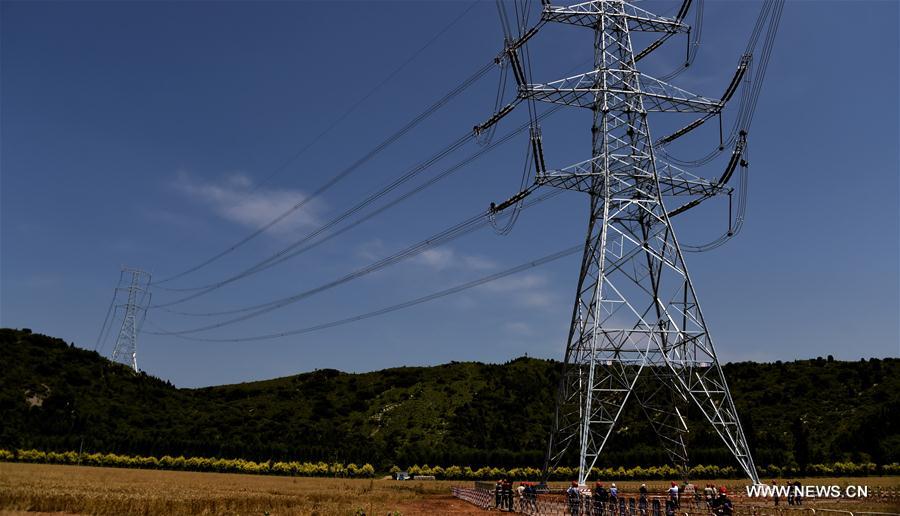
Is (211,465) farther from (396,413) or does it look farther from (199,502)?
(199,502)

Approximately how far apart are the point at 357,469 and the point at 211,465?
50.4ft

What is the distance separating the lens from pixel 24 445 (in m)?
75.2

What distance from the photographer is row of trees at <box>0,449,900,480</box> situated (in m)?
65.6

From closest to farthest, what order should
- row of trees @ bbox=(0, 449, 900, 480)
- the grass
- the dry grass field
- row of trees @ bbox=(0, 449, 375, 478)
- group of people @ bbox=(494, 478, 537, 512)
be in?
the dry grass field < the grass < group of people @ bbox=(494, 478, 537, 512) < row of trees @ bbox=(0, 449, 900, 480) < row of trees @ bbox=(0, 449, 375, 478)

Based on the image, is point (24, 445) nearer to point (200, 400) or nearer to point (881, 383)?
point (200, 400)

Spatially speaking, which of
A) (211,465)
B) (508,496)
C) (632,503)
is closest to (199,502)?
(508,496)

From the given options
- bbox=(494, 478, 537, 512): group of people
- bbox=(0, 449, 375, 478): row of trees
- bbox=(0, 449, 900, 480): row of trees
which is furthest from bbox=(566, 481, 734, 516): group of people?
bbox=(0, 449, 375, 478): row of trees

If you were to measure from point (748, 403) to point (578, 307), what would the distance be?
7248 cm

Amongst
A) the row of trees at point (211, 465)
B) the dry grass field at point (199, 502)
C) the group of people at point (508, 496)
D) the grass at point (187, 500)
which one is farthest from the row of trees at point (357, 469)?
the group of people at point (508, 496)

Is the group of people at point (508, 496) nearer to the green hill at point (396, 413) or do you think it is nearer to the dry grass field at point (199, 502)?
the dry grass field at point (199, 502)

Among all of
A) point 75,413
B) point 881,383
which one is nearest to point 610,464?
point 881,383

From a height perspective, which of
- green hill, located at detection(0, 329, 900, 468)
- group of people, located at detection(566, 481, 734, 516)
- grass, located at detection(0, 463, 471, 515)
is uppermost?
green hill, located at detection(0, 329, 900, 468)

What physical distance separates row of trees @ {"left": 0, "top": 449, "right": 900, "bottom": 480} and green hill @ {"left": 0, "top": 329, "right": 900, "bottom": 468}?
9.10 ft

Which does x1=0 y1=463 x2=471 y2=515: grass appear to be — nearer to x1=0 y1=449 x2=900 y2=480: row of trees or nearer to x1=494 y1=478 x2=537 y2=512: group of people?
x1=494 y1=478 x2=537 y2=512: group of people
